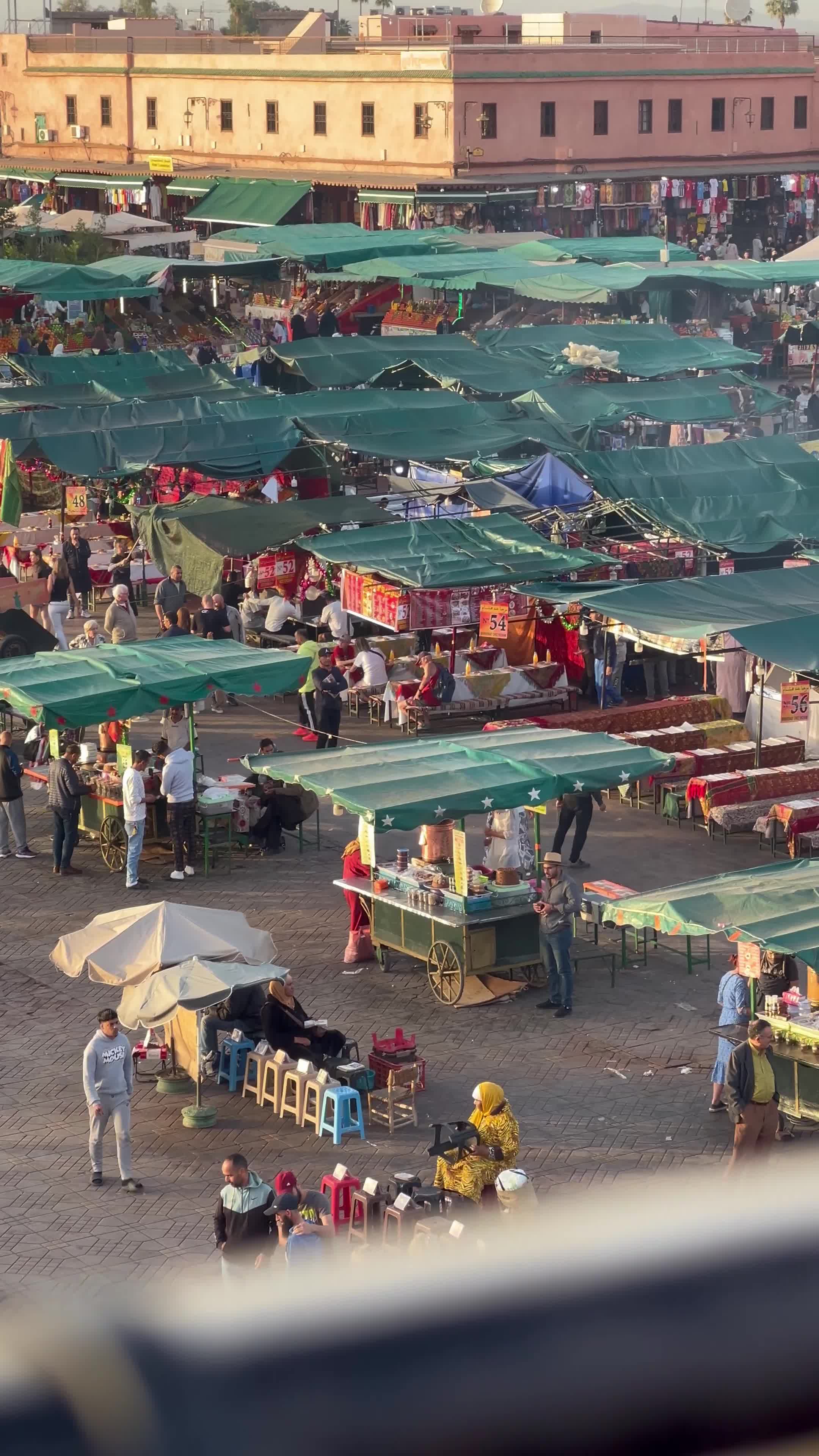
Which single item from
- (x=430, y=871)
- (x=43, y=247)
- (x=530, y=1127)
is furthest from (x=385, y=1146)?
(x=43, y=247)

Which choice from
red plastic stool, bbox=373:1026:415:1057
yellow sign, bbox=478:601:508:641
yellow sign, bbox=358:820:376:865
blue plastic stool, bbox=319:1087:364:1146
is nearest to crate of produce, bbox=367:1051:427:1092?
red plastic stool, bbox=373:1026:415:1057

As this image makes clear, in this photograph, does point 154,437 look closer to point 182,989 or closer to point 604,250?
point 182,989

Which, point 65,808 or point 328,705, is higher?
point 328,705

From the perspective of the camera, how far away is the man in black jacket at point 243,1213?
1024 centimetres

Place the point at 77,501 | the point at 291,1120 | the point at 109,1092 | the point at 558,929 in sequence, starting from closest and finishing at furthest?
1. the point at 109,1092
2. the point at 291,1120
3. the point at 558,929
4. the point at 77,501

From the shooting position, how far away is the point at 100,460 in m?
27.8

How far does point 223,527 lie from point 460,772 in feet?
33.9

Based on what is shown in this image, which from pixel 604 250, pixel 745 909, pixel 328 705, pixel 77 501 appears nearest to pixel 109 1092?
pixel 745 909

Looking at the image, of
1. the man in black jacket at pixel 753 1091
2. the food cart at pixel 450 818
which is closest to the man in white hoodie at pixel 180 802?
the food cart at pixel 450 818

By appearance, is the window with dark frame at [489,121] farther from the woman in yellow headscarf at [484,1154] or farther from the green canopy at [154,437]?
the woman in yellow headscarf at [484,1154]

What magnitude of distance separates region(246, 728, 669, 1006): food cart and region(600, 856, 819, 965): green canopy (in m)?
1.56

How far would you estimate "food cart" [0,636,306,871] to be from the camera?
18172mm

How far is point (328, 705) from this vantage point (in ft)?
70.4

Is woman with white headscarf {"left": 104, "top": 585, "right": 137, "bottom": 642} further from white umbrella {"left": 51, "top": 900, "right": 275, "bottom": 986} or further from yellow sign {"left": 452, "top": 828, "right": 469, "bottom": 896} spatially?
white umbrella {"left": 51, "top": 900, "right": 275, "bottom": 986}
